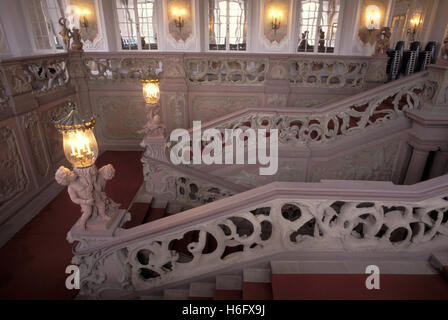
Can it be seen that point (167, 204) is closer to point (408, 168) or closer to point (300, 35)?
point (408, 168)

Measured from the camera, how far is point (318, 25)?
10.8 meters

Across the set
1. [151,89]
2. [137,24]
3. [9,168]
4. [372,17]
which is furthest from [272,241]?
[137,24]

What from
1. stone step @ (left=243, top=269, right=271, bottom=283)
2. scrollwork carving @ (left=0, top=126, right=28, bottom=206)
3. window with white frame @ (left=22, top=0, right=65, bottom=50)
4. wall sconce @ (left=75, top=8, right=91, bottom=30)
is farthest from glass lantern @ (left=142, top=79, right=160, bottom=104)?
window with white frame @ (left=22, top=0, right=65, bottom=50)

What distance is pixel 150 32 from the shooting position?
11.2m

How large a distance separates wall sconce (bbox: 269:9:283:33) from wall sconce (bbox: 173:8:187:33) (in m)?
3.33

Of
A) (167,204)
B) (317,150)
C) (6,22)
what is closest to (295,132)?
(317,150)

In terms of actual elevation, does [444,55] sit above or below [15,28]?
below

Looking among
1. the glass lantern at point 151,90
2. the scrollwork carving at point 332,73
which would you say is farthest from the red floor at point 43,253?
the scrollwork carving at point 332,73

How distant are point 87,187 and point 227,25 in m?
10.5

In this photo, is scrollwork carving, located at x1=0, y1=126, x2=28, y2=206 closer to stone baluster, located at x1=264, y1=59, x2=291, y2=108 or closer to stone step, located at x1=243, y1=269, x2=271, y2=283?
stone step, located at x1=243, y1=269, x2=271, y2=283

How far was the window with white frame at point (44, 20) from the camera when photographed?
10707 mm

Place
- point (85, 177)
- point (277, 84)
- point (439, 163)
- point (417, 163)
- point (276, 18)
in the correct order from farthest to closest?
point (276, 18) < point (277, 84) < point (417, 163) < point (439, 163) < point (85, 177)

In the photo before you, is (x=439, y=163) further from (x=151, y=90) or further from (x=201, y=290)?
(x=151, y=90)
